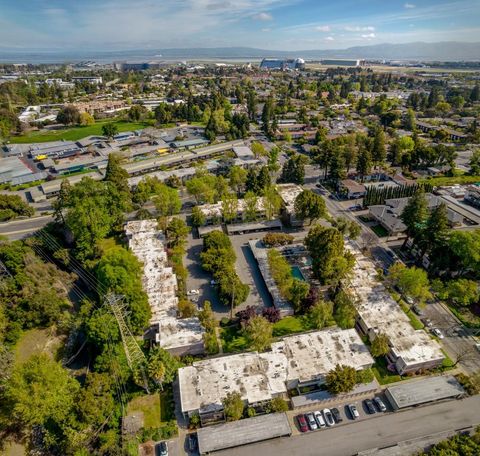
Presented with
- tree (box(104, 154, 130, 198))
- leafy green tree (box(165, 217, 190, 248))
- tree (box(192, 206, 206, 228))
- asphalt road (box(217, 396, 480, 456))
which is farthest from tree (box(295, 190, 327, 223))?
tree (box(104, 154, 130, 198))

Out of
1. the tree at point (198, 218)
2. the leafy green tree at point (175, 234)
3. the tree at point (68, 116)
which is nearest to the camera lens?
the leafy green tree at point (175, 234)

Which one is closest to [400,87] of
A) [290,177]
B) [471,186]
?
[471,186]

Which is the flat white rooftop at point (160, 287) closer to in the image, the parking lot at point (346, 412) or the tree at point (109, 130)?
the parking lot at point (346, 412)

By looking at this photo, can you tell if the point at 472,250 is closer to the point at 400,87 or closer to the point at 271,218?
the point at 271,218

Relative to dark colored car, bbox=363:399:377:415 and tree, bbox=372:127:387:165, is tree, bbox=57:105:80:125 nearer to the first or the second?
tree, bbox=372:127:387:165

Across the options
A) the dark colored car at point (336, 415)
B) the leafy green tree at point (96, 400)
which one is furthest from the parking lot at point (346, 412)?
the leafy green tree at point (96, 400)
